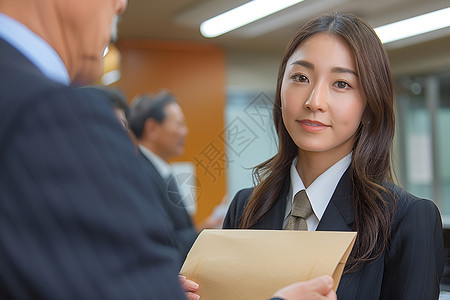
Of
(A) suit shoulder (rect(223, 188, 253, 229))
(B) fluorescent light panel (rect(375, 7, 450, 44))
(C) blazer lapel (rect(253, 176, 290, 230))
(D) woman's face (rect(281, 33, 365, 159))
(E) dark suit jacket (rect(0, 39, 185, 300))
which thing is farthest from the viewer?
(B) fluorescent light panel (rect(375, 7, 450, 44))

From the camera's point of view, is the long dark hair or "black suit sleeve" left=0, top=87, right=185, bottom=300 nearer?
"black suit sleeve" left=0, top=87, right=185, bottom=300

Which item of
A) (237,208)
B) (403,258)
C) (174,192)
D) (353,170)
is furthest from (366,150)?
(174,192)

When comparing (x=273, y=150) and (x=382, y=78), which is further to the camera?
(x=273, y=150)

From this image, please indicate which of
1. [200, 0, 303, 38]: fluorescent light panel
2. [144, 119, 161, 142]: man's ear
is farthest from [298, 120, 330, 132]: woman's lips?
[200, 0, 303, 38]: fluorescent light panel

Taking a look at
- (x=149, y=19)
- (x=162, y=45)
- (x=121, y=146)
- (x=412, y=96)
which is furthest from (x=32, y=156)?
(x=412, y=96)

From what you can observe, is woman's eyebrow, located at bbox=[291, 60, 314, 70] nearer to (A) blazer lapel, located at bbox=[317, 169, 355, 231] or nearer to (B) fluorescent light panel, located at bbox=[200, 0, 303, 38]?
(A) blazer lapel, located at bbox=[317, 169, 355, 231]

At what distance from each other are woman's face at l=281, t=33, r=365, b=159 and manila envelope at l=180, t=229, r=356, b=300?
0.96ft

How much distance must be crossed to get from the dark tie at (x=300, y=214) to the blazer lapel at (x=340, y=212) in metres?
0.04

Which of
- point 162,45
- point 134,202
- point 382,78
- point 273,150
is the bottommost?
point 134,202

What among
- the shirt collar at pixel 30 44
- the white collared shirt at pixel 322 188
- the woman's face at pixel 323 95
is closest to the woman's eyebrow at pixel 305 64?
the woman's face at pixel 323 95

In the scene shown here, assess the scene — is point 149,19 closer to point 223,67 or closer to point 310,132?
point 223,67

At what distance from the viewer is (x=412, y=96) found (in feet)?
23.8

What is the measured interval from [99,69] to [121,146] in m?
0.21

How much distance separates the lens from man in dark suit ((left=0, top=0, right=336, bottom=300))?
492 mm
